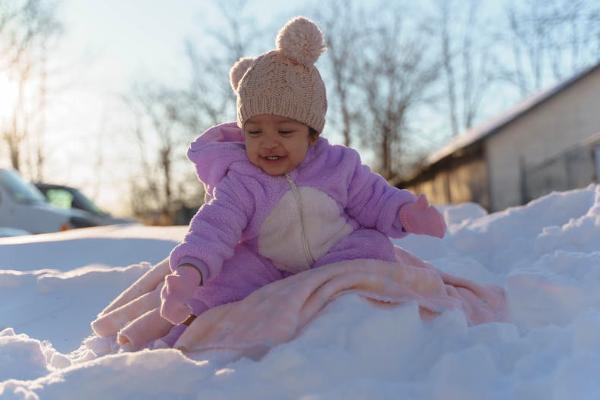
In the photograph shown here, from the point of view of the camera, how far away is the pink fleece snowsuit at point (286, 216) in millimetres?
2467

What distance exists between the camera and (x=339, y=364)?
1.96 metres

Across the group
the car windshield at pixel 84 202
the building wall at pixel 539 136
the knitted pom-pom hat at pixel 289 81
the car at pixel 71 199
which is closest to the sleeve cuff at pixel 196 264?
the knitted pom-pom hat at pixel 289 81

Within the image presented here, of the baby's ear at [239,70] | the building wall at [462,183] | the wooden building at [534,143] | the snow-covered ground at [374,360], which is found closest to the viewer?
the snow-covered ground at [374,360]

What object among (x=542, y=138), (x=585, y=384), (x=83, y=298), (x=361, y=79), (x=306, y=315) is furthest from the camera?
(x=361, y=79)

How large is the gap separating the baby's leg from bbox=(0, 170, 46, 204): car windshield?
27.9ft

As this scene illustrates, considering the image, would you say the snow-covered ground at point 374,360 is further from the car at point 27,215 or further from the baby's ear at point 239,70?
Result: the car at point 27,215

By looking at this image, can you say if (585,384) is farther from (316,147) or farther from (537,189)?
(537,189)

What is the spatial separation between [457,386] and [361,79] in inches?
949

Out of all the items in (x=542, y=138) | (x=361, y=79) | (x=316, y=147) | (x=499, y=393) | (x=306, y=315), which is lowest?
(x=499, y=393)

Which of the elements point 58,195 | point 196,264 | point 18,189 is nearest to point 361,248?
point 196,264

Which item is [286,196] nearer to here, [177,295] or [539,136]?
[177,295]

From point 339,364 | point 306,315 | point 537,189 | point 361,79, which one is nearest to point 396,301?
point 306,315

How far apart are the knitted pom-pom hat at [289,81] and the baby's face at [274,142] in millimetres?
26

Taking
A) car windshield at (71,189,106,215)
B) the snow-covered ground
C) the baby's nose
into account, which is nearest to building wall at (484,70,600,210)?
car windshield at (71,189,106,215)
